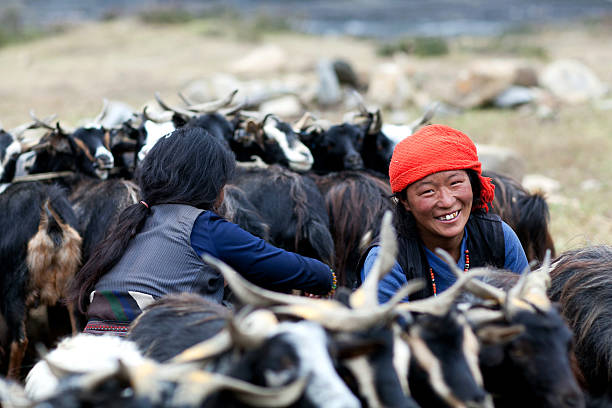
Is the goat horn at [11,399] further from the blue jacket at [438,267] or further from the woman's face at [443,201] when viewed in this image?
the woman's face at [443,201]

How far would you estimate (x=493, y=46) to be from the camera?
21.4 meters

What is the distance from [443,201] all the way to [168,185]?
118 centimetres

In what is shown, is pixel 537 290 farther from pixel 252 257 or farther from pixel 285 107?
pixel 285 107

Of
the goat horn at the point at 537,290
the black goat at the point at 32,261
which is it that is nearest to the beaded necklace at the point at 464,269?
the goat horn at the point at 537,290

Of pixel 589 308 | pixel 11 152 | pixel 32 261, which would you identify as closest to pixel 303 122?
pixel 11 152

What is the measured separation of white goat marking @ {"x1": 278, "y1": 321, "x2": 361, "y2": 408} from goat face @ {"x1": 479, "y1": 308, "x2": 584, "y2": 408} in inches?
19.9

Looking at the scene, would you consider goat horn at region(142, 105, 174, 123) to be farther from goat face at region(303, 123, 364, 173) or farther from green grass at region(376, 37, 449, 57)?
green grass at region(376, 37, 449, 57)

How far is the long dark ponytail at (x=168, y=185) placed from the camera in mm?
2645

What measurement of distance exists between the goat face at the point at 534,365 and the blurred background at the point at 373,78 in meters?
2.18

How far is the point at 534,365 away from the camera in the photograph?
182cm

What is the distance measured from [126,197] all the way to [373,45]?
19845 millimetres

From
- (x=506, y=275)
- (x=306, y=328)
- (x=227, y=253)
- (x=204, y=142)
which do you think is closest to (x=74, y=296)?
(x=227, y=253)

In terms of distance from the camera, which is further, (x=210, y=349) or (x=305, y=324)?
(x=305, y=324)

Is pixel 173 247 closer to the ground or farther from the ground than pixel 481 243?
farther from the ground
